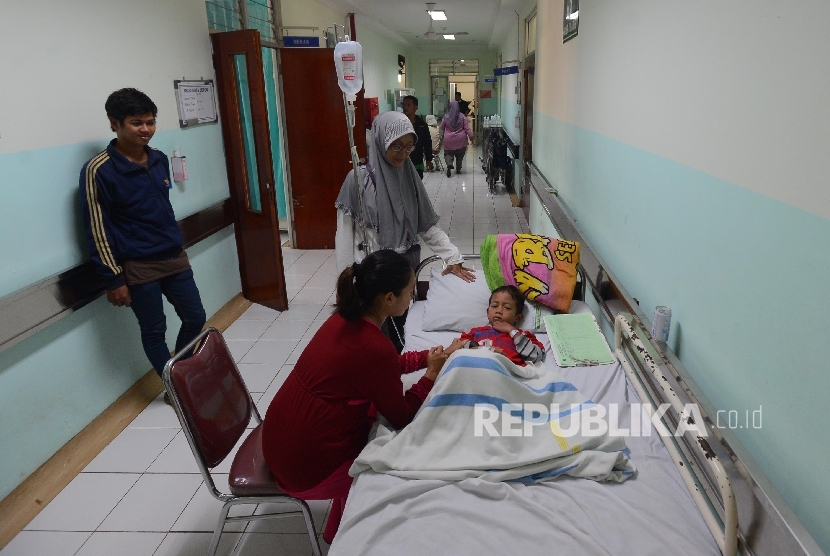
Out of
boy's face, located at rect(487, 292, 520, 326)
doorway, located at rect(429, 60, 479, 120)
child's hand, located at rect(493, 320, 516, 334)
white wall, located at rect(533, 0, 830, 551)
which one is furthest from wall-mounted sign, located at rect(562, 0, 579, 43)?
doorway, located at rect(429, 60, 479, 120)

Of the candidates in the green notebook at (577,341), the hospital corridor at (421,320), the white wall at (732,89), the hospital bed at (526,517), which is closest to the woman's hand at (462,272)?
the hospital corridor at (421,320)

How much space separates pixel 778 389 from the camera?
1214mm

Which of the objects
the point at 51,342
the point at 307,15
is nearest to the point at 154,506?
the point at 51,342

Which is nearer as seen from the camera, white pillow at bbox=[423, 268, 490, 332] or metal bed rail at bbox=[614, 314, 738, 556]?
metal bed rail at bbox=[614, 314, 738, 556]

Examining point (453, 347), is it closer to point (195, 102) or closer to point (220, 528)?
point (220, 528)

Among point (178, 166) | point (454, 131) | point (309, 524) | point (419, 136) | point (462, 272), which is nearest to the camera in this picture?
point (309, 524)

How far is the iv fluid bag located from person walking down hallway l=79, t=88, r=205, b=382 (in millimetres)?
909

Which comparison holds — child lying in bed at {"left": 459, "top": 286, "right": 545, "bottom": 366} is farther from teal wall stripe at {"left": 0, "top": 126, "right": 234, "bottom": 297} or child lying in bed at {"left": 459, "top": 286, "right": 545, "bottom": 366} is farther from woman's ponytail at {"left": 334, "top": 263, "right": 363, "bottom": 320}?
teal wall stripe at {"left": 0, "top": 126, "right": 234, "bottom": 297}

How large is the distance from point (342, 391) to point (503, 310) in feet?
3.77

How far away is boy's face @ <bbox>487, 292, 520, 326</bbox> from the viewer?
2555 millimetres

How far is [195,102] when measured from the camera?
367 centimetres

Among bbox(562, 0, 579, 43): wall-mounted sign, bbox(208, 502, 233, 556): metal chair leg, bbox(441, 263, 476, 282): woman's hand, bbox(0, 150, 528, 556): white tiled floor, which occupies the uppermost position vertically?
bbox(562, 0, 579, 43): wall-mounted sign

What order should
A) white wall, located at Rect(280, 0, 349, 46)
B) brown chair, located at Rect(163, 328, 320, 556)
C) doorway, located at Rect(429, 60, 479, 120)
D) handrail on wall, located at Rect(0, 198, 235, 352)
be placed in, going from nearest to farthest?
brown chair, located at Rect(163, 328, 320, 556), handrail on wall, located at Rect(0, 198, 235, 352), white wall, located at Rect(280, 0, 349, 46), doorway, located at Rect(429, 60, 479, 120)

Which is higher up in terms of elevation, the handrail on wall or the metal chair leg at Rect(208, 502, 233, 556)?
the handrail on wall
